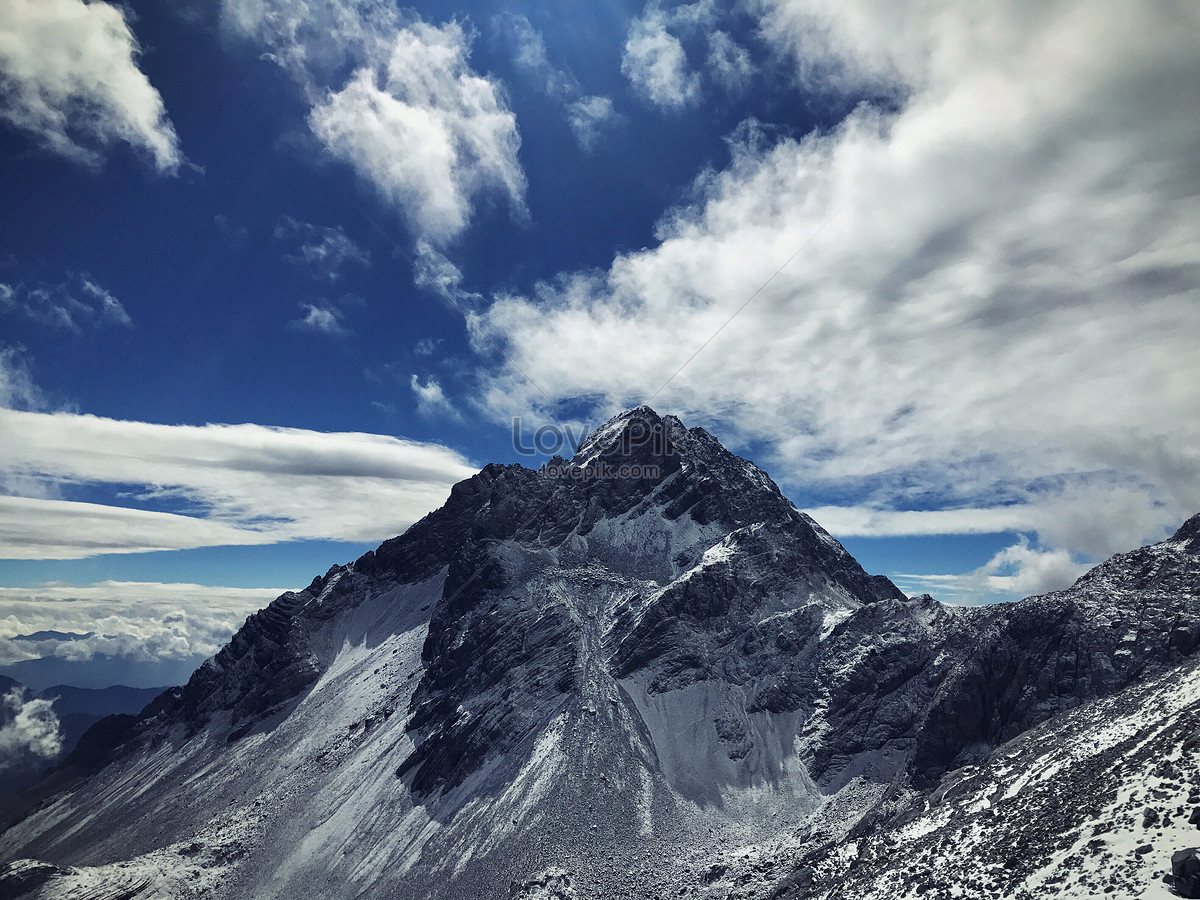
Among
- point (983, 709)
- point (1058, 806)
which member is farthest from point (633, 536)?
point (1058, 806)

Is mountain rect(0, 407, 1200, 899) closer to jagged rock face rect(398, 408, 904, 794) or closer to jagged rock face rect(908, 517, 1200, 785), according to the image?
jagged rock face rect(908, 517, 1200, 785)

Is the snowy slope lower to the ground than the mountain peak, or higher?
lower

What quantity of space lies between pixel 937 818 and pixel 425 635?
481ft

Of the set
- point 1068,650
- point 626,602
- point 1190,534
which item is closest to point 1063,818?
point 1068,650

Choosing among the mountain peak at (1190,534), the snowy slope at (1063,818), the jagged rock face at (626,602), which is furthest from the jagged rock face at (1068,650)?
the jagged rock face at (626,602)

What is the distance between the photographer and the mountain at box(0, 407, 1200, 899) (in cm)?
9388

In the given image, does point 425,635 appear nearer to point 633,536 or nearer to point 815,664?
point 633,536

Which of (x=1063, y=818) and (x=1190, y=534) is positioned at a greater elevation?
(x=1190, y=534)

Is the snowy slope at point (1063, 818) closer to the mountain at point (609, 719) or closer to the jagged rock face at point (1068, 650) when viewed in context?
the mountain at point (609, 719)

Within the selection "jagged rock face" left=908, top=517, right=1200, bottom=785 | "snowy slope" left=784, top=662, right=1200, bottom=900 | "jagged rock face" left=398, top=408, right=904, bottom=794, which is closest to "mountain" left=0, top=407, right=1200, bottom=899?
"jagged rock face" left=908, top=517, right=1200, bottom=785

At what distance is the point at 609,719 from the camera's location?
128000 millimetres

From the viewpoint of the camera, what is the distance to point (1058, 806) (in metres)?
56.3

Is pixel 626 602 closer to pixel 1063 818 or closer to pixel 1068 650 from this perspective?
pixel 1068 650

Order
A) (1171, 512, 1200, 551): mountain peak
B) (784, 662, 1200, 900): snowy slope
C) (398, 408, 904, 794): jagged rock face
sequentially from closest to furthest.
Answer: (784, 662, 1200, 900): snowy slope < (1171, 512, 1200, 551): mountain peak < (398, 408, 904, 794): jagged rock face
